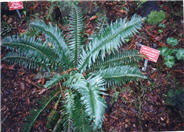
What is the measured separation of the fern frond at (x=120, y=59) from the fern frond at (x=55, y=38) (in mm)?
541

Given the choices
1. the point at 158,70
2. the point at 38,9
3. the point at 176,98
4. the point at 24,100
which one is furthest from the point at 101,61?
the point at 38,9

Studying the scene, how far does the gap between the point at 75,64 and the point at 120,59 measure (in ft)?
2.65

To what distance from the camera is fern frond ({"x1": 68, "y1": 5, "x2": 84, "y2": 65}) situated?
2.72 m

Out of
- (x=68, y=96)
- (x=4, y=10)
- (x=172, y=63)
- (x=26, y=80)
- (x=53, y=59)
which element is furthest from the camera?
(x=4, y=10)

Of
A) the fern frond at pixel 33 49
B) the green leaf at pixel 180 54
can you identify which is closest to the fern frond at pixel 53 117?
the fern frond at pixel 33 49

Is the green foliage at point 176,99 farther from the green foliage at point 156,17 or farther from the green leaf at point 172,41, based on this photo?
the green foliage at point 156,17

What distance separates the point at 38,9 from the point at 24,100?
2160 millimetres

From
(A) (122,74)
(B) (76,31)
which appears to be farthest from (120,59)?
(B) (76,31)

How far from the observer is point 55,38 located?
2.64 metres

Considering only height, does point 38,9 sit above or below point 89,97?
above

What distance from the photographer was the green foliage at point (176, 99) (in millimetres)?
2484

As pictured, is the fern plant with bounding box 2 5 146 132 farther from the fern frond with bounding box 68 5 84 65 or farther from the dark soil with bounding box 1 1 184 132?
the dark soil with bounding box 1 1 184 132

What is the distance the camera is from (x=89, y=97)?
1989 mm

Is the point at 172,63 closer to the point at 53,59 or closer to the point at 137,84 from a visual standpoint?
the point at 137,84
